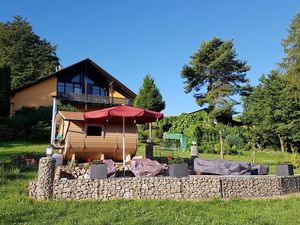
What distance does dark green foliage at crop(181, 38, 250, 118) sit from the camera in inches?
1438

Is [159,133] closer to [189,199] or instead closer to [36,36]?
[189,199]

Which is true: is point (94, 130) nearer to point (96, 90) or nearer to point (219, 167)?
point (219, 167)

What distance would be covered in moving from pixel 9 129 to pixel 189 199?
18901 mm

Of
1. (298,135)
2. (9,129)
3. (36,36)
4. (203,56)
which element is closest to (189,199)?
(9,129)

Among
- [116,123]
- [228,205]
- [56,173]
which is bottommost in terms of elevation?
[228,205]

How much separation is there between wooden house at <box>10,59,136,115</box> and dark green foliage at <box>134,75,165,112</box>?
198cm

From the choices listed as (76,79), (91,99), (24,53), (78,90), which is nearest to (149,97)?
(91,99)

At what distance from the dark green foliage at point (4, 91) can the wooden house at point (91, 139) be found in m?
18.5

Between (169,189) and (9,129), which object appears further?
(9,129)

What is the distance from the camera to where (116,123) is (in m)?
14.5

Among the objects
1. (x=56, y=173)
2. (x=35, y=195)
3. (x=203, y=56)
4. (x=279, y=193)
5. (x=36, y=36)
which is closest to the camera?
(x=35, y=195)

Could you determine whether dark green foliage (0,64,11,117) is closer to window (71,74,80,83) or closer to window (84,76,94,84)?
window (71,74,80,83)

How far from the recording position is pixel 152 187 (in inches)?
398

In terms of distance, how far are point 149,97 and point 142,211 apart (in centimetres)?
2719
